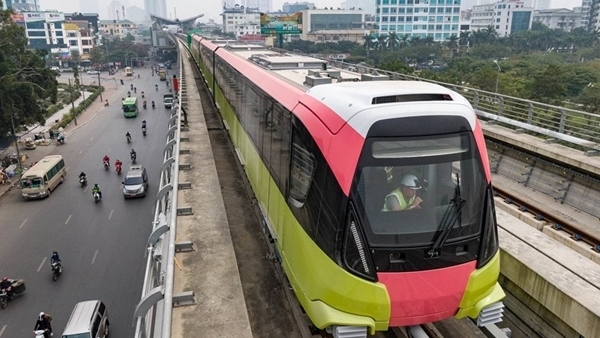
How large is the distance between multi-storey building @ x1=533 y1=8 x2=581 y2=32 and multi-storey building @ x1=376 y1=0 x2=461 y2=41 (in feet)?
160

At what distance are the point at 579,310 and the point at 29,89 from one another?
1328 inches

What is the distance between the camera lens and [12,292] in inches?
648

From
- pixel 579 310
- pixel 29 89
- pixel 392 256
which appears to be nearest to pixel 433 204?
pixel 392 256

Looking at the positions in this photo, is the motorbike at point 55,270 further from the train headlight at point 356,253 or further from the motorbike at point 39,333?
the train headlight at point 356,253

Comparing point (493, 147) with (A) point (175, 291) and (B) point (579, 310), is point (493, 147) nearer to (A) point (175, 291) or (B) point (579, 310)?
(B) point (579, 310)

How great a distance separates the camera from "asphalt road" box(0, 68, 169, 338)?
15.9m

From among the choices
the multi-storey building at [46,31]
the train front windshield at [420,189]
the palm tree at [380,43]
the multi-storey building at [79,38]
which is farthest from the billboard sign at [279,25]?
the train front windshield at [420,189]

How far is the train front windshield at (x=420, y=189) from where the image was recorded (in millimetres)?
4961

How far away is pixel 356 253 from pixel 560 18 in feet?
560

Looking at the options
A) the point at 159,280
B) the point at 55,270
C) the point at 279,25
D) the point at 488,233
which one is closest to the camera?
→ the point at 488,233

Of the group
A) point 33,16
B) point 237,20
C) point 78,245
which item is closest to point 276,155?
point 78,245

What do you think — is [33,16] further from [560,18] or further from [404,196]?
[560,18]

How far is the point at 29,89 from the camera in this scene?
1219 inches

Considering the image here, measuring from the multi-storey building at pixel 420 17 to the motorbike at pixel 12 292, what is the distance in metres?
107
